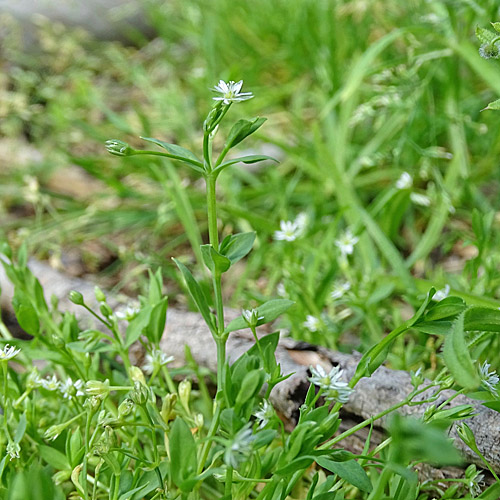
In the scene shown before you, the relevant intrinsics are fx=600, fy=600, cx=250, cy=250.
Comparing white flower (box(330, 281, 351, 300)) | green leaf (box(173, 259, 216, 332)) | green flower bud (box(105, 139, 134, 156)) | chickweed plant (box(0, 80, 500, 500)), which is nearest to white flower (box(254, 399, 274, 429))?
chickweed plant (box(0, 80, 500, 500))

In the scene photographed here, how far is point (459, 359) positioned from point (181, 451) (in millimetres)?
306

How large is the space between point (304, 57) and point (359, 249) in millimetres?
1066

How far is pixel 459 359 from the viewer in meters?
0.62

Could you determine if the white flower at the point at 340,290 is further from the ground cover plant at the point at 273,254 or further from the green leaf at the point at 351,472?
the green leaf at the point at 351,472

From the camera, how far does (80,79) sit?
8.57ft

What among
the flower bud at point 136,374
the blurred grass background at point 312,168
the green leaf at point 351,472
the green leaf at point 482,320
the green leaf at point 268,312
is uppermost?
the green leaf at point 482,320

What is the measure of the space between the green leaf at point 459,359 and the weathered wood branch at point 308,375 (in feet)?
0.33

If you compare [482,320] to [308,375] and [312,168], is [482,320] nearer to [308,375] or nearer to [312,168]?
[308,375]

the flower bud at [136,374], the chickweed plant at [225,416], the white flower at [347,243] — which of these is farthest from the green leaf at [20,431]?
the white flower at [347,243]

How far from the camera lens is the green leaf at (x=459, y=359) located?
0.59m

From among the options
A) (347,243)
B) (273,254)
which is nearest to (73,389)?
(347,243)

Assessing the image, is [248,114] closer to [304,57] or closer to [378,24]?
[304,57]

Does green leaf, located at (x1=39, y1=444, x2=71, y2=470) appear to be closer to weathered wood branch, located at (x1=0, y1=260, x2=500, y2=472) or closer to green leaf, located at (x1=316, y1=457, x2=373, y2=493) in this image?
weathered wood branch, located at (x1=0, y1=260, x2=500, y2=472)

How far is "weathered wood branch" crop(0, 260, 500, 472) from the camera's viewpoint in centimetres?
82
